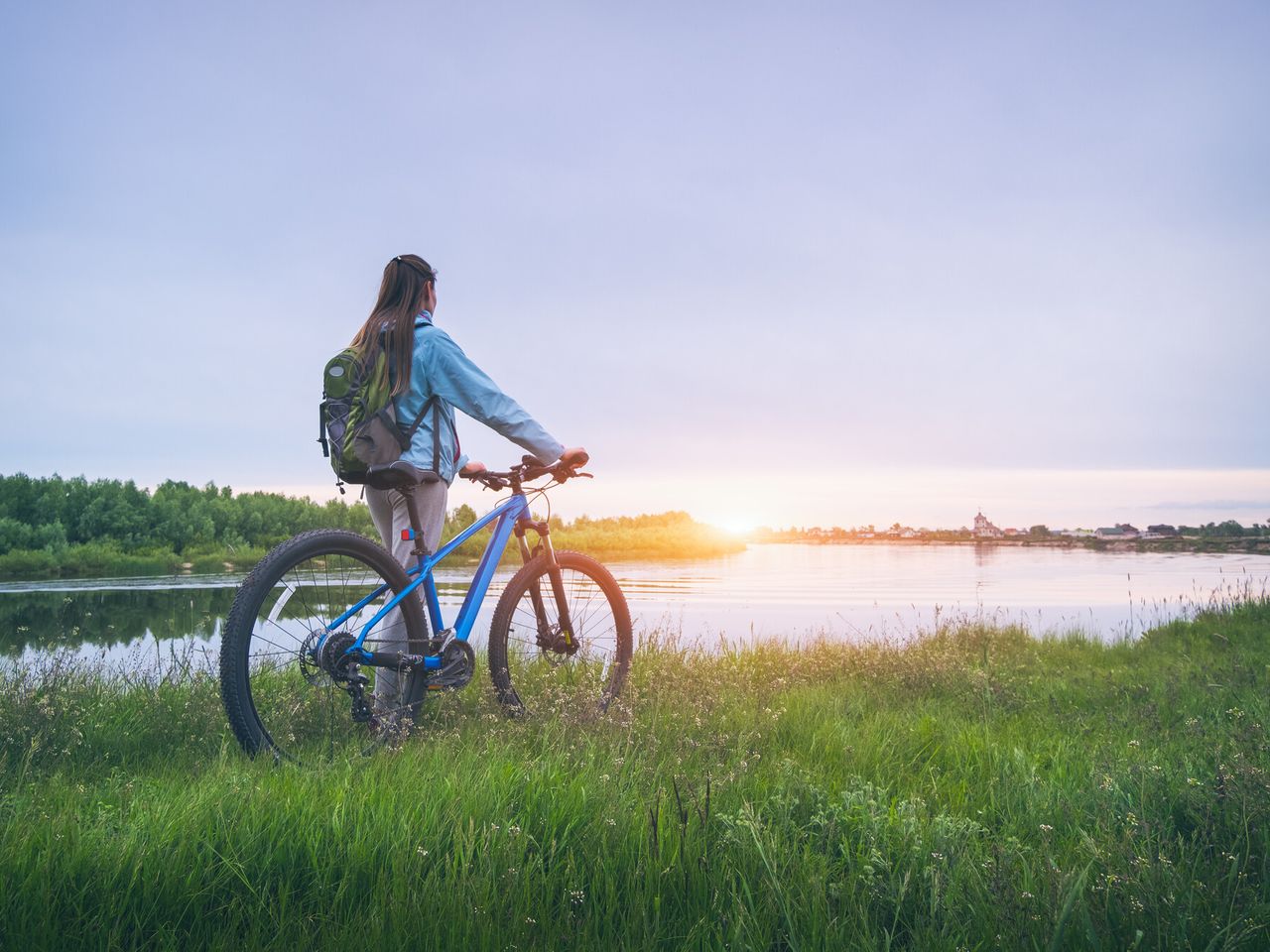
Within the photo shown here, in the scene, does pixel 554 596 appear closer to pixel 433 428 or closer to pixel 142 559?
pixel 433 428

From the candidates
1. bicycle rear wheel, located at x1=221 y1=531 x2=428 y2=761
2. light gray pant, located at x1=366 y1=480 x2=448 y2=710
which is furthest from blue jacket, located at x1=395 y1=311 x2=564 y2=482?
bicycle rear wheel, located at x1=221 y1=531 x2=428 y2=761

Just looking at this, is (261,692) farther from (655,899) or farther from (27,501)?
(27,501)

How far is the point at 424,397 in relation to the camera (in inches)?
176

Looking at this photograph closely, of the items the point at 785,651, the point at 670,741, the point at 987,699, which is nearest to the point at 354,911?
the point at 670,741

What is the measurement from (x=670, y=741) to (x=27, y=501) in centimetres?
2514

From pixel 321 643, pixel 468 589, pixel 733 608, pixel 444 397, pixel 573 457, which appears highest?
pixel 444 397

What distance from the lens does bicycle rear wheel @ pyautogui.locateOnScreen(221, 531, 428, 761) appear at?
3.54 m

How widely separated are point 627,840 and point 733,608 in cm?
1047

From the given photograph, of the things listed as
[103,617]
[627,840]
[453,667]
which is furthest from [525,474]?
[103,617]

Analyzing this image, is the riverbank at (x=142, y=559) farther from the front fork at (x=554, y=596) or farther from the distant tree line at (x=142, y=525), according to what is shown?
the front fork at (x=554, y=596)

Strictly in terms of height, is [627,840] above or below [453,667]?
below

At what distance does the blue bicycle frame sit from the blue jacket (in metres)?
0.49

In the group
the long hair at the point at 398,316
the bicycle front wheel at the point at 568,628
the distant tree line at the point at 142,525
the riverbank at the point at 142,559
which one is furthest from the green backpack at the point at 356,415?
the distant tree line at the point at 142,525

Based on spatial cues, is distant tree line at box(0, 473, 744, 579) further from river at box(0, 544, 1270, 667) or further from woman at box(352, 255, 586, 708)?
woman at box(352, 255, 586, 708)
